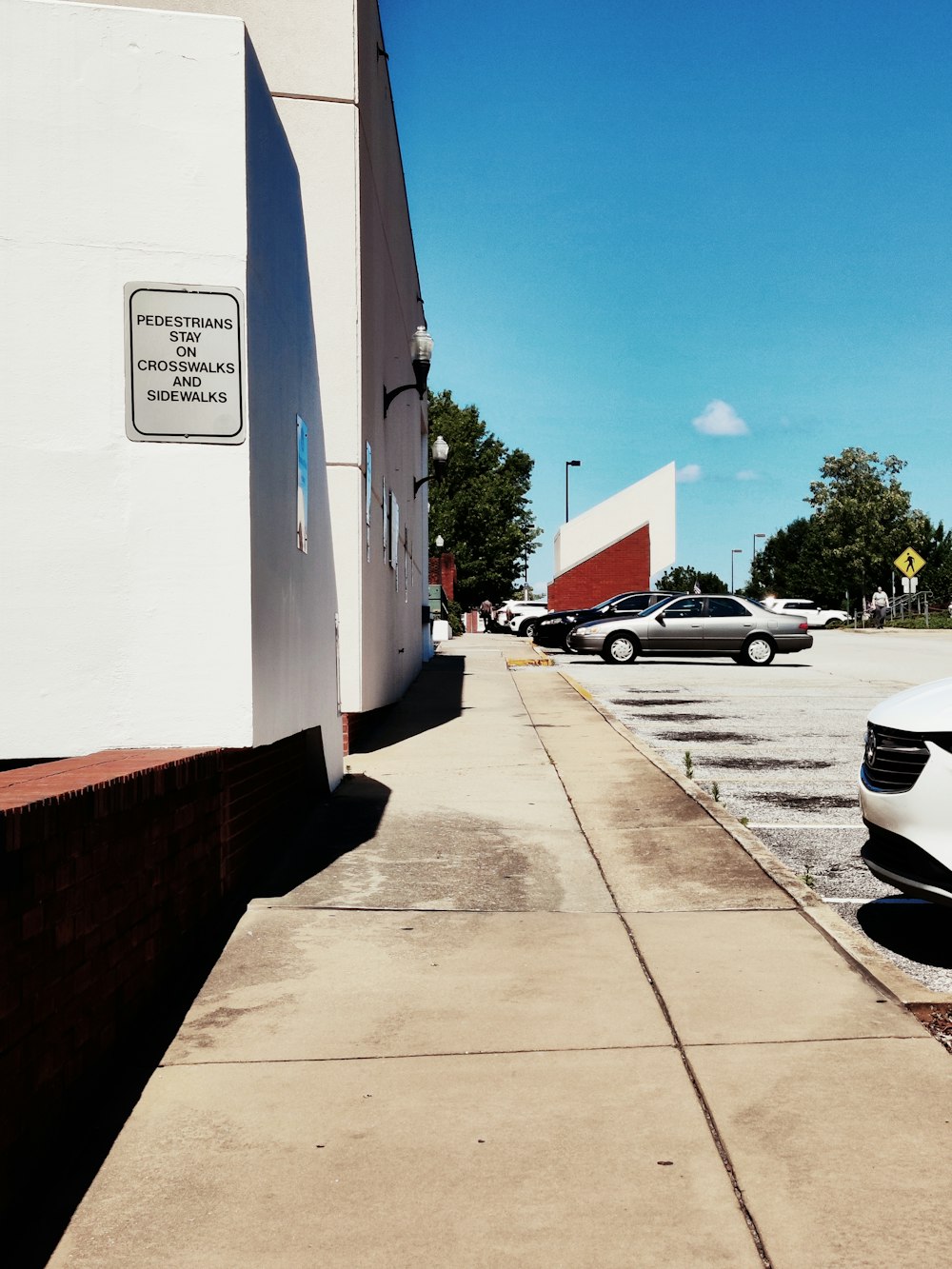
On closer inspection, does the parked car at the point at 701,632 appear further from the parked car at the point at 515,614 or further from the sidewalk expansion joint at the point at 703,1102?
the parked car at the point at 515,614

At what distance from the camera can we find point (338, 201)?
10602 mm

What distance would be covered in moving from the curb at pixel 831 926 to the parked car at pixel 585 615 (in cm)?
2033

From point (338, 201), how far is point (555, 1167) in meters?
9.37

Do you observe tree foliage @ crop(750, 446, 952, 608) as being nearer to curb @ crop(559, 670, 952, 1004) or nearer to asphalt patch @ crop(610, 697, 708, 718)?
asphalt patch @ crop(610, 697, 708, 718)

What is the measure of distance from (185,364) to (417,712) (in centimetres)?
963

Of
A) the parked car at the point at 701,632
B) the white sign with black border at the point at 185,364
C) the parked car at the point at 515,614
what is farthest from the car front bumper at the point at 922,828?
the parked car at the point at 515,614

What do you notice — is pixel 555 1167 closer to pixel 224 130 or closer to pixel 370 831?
pixel 370 831

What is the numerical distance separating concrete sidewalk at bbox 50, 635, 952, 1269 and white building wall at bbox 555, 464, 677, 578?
157 ft

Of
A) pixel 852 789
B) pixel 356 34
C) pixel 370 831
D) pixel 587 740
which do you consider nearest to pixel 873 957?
pixel 370 831

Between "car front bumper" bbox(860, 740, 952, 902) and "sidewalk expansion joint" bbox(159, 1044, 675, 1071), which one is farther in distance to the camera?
"car front bumper" bbox(860, 740, 952, 902)

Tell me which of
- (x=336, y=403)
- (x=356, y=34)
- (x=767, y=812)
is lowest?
(x=767, y=812)

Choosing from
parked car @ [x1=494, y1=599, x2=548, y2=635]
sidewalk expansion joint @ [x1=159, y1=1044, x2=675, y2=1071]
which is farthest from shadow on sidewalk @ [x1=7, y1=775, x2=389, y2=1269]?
parked car @ [x1=494, y1=599, x2=548, y2=635]

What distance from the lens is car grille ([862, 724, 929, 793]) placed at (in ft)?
15.3

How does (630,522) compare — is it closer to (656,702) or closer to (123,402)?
(656,702)
